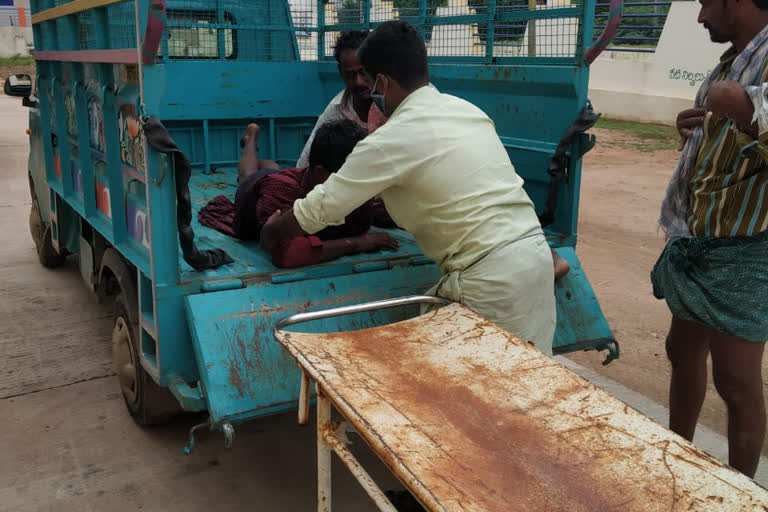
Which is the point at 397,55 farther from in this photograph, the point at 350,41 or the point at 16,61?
the point at 16,61

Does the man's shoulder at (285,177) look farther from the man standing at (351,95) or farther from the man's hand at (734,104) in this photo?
the man's hand at (734,104)

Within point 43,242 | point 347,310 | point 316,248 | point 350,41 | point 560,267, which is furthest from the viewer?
point 43,242

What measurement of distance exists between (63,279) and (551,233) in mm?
3659

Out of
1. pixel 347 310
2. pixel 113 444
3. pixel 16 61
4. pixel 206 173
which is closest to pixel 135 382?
pixel 113 444

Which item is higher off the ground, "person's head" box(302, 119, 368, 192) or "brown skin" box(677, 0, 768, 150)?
"brown skin" box(677, 0, 768, 150)

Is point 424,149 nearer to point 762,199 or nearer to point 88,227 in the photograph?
point 762,199

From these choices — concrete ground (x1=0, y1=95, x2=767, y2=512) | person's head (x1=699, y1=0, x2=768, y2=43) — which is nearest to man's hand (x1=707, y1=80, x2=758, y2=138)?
person's head (x1=699, y1=0, x2=768, y2=43)

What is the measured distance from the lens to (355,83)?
150 inches

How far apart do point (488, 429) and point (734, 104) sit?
109cm

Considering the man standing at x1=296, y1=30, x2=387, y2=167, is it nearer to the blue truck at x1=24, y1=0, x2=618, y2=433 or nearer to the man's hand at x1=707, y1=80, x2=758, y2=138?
the blue truck at x1=24, y1=0, x2=618, y2=433

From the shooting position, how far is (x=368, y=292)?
265cm

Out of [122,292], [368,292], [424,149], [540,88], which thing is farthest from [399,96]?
[122,292]

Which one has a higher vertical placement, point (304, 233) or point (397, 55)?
point (397, 55)

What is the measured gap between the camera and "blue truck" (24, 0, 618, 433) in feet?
7.64
